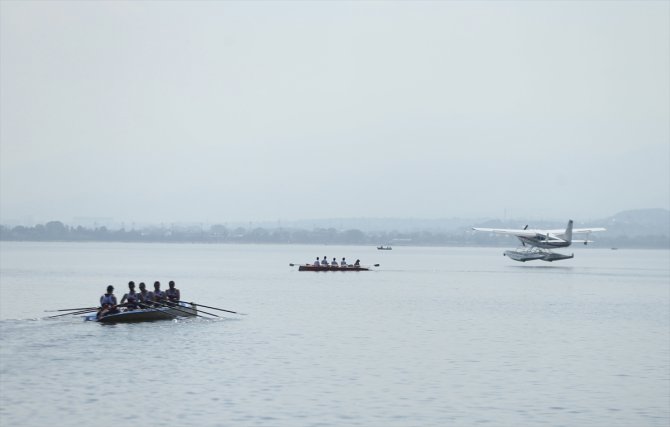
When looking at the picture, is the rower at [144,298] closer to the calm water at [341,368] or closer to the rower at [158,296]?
the rower at [158,296]

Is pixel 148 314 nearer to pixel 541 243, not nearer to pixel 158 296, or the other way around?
pixel 158 296

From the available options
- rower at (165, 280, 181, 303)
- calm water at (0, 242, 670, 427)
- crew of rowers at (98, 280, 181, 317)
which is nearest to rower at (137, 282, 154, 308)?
crew of rowers at (98, 280, 181, 317)

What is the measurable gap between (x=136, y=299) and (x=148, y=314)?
3.09 feet

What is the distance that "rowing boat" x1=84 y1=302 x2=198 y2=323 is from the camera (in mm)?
44812

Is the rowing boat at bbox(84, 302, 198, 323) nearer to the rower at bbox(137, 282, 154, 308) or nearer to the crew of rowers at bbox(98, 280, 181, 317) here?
the crew of rowers at bbox(98, 280, 181, 317)

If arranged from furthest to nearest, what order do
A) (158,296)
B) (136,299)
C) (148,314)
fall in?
(158,296) → (148,314) → (136,299)

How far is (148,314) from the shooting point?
46094mm

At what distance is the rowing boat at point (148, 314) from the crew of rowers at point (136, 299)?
25cm

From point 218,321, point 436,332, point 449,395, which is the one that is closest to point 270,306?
point 218,321

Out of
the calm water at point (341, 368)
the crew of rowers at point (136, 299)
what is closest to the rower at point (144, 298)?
the crew of rowers at point (136, 299)

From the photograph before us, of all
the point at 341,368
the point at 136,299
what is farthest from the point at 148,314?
the point at 341,368

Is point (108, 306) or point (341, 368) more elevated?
point (108, 306)

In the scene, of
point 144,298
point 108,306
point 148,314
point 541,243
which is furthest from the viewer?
point 541,243

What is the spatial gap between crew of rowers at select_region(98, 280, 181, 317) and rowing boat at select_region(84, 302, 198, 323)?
0.25 metres
